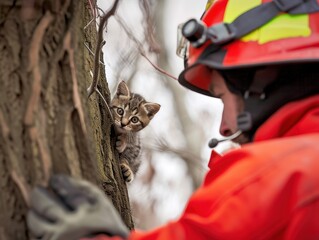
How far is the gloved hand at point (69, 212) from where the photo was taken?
2037 mm

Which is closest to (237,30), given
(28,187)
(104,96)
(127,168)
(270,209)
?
(270,209)

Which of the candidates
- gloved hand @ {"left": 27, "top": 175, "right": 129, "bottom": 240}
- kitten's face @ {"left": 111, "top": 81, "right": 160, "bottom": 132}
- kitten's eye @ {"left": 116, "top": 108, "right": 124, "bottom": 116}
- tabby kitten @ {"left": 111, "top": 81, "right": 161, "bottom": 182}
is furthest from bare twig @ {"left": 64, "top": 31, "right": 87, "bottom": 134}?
kitten's eye @ {"left": 116, "top": 108, "right": 124, "bottom": 116}

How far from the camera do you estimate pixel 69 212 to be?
2070mm

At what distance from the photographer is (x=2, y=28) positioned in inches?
89.1

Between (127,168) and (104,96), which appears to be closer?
(104,96)

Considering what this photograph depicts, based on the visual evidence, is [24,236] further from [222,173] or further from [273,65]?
[273,65]

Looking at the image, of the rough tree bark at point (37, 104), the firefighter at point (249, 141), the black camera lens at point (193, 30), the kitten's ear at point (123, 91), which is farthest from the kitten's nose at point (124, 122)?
the rough tree bark at point (37, 104)

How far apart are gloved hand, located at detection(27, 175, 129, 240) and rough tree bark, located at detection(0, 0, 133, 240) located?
0.20ft

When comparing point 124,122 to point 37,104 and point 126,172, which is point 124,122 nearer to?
point 126,172

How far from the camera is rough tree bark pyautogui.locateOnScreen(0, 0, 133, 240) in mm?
2174

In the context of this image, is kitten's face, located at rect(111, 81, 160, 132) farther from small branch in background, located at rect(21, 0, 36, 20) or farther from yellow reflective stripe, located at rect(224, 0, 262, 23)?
small branch in background, located at rect(21, 0, 36, 20)

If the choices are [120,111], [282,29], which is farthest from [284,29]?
[120,111]

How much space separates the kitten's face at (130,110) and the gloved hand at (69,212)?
211cm

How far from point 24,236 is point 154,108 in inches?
108
